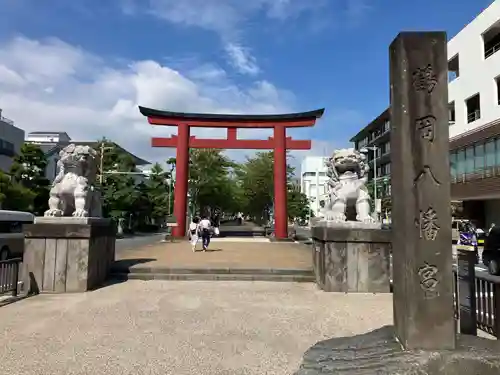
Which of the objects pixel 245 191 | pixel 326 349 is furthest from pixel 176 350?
pixel 245 191

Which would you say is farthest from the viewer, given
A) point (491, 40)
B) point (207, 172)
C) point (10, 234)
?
point (207, 172)

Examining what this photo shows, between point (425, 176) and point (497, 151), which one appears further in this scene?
point (497, 151)

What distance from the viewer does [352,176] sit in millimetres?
8633

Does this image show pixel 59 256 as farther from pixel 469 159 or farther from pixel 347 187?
pixel 469 159

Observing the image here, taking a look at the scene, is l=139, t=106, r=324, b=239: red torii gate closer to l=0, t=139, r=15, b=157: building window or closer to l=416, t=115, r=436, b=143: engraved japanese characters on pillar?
l=416, t=115, r=436, b=143: engraved japanese characters on pillar

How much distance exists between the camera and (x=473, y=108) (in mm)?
26047

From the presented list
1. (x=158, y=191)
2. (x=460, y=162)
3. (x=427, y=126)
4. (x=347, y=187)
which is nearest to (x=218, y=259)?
(x=347, y=187)

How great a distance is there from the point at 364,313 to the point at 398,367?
3216mm

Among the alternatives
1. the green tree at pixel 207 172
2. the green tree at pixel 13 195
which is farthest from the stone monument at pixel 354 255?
the green tree at pixel 207 172

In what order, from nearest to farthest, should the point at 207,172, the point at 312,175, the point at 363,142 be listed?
the point at 207,172 → the point at 363,142 → the point at 312,175

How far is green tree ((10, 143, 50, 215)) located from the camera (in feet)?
82.1

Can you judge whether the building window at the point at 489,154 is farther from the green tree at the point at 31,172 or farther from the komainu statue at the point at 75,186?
the green tree at the point at 31,172

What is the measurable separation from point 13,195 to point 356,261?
71.0 ft

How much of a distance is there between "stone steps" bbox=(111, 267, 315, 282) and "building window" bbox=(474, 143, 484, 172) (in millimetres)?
19975
